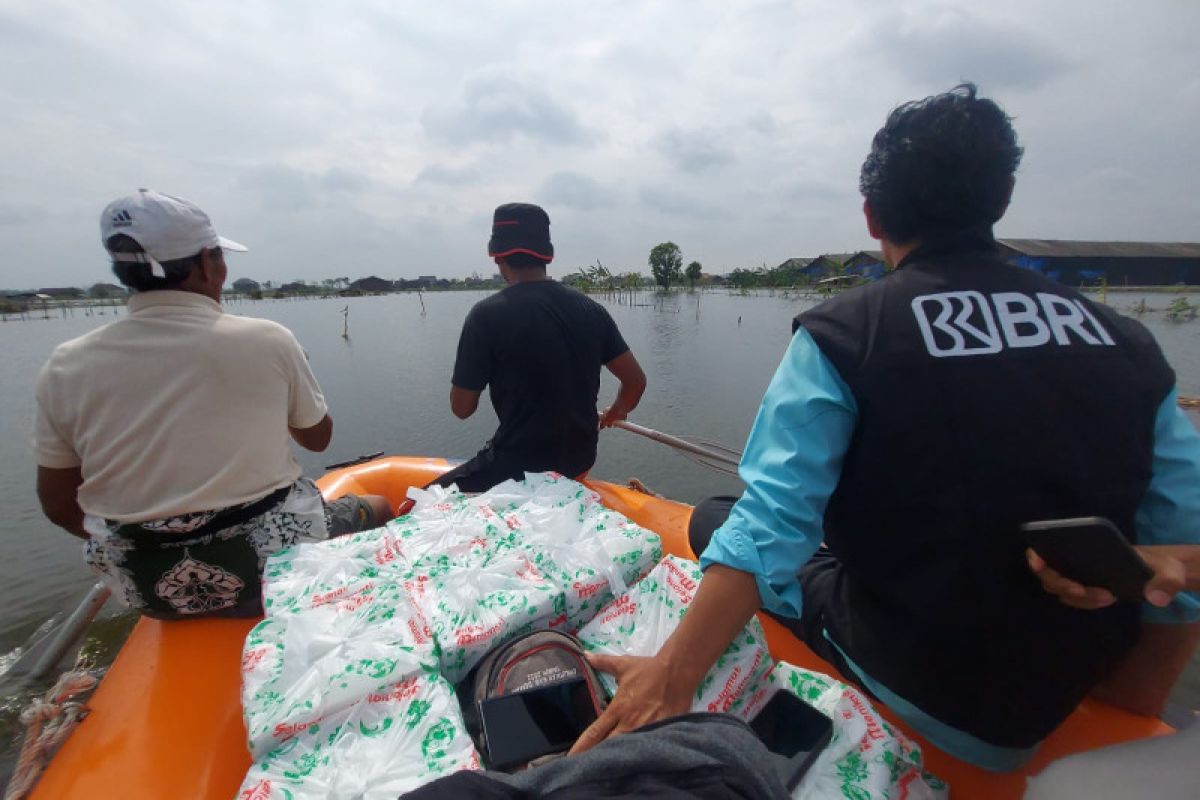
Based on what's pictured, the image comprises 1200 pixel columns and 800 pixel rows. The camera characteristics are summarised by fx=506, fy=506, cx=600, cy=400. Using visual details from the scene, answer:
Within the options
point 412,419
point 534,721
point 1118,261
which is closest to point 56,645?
point 534,721

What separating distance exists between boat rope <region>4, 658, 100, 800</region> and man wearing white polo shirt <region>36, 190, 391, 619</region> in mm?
266

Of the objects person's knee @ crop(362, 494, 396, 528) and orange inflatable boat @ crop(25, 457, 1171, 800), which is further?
person's knee @ crop(362, 494, 396, 528)

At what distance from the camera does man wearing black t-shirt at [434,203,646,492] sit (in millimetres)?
2520

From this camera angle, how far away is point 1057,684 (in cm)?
102

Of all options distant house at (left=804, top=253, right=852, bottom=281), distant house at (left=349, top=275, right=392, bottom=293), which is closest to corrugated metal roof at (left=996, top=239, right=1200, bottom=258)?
distant house at (left=804, top=253, right=852, bottom=281)

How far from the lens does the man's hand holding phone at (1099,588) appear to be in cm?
89

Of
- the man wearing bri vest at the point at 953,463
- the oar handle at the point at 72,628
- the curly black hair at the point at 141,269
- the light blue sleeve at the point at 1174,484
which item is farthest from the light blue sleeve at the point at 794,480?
the oar handle at the point at 72,628

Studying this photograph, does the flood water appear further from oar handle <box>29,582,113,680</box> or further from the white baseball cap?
the white baseball cap

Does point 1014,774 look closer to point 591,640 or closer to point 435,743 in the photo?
point 591,640

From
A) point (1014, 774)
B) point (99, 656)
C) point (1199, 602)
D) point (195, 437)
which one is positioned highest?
Answer: point (195, 437)

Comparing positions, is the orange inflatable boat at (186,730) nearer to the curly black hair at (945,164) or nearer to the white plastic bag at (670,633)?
the white plastic bag at (670,633)

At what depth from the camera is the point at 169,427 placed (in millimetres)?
1550

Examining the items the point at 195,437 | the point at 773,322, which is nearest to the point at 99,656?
the point at 195,437

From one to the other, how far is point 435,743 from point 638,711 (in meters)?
0.45
